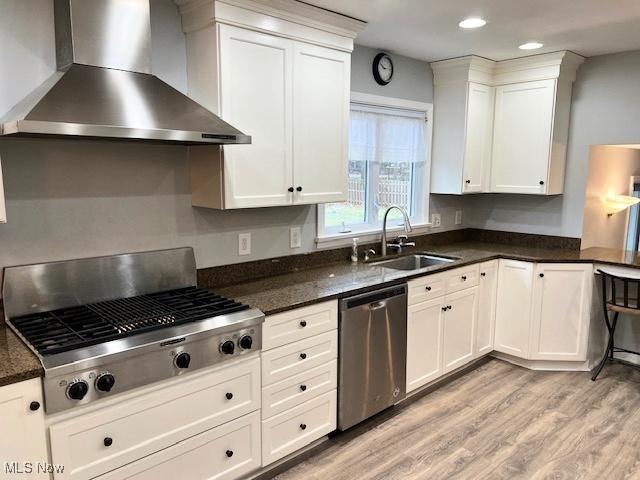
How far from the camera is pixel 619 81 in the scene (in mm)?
3598

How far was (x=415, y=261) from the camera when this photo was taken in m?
3.71

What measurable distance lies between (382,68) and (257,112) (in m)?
1.44

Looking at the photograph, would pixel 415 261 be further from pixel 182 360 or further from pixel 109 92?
pixel 109 92

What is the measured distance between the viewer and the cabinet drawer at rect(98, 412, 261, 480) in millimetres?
1859

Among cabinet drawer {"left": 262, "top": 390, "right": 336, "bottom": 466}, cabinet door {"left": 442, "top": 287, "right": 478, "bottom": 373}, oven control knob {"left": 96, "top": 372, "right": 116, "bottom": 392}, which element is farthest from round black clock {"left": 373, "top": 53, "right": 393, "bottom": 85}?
oven control knob {"left": 96, "top": 372, "right": 116, "bottom": 392}

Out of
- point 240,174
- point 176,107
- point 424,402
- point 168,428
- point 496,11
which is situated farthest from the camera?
point 424,402

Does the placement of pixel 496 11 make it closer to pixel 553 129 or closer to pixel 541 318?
pixel 553 129

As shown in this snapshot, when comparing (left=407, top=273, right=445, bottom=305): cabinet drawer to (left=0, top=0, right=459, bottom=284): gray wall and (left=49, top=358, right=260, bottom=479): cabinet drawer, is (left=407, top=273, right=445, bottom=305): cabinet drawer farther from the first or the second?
(left=49, top=358, right=260, bottom=479): cabinet drawer

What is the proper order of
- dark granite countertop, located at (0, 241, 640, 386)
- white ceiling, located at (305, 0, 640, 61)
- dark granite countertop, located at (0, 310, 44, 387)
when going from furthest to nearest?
white ceiling, located at (305, 0, 640, 61) < dark granite countertop, located at (0, 241, 640, 386) < dark granite countertop, located at (0, 310, 44, 387)

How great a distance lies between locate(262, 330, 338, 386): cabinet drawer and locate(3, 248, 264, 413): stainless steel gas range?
15 cm

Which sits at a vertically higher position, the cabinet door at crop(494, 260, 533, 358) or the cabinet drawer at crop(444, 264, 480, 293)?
the cabinet drawer at crop(444, 264, 480, 293)

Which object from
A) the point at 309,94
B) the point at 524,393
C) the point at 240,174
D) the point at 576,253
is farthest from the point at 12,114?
the point at 576,253

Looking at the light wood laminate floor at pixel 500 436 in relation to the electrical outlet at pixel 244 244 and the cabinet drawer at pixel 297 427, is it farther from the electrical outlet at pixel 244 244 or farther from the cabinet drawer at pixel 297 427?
the electrical outlet at pixel 244 244

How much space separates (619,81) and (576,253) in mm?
1353
